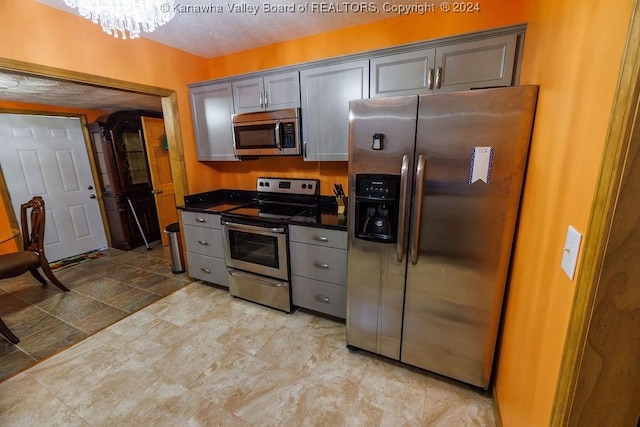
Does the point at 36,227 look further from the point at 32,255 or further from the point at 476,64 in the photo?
the point at 476,64

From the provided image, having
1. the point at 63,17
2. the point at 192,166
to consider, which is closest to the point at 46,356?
the point at 192,166

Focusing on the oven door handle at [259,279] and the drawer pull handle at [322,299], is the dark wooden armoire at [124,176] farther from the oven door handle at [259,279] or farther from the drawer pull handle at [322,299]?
the drawer pull handle at [322,299]

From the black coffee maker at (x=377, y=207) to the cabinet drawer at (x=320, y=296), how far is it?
28.1 inches

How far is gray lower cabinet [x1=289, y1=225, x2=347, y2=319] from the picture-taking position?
2.18 metres

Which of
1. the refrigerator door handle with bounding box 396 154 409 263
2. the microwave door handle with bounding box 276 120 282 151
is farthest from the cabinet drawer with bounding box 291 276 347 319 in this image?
the microwave door handle with bounding box 276 120 282 151

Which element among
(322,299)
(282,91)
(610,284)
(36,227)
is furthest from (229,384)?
(36,227)

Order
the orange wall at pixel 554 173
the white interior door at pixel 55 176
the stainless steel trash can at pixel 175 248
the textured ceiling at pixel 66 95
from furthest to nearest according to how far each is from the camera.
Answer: the white interior door at pixel 55 176, the stainless steel trash can at pixel 175 248, the textured ceiling at pixel 66 95, the orange wall at pixel 554 173

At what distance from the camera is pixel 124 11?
4.43 ft

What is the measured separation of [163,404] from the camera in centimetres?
163

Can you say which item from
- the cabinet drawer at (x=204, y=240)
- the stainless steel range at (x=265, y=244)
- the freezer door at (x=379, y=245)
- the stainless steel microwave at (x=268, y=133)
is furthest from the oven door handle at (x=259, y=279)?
A: the stainless steel microwave at (x=268, y=133)

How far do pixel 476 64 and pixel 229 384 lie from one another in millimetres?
2654

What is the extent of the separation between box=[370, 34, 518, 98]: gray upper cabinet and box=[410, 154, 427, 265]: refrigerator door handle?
77 centimetres

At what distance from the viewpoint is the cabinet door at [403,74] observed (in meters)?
1.87

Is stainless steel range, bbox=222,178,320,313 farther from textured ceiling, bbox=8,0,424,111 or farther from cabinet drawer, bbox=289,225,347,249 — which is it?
textured ceiling, bbox=8,0,424,111
